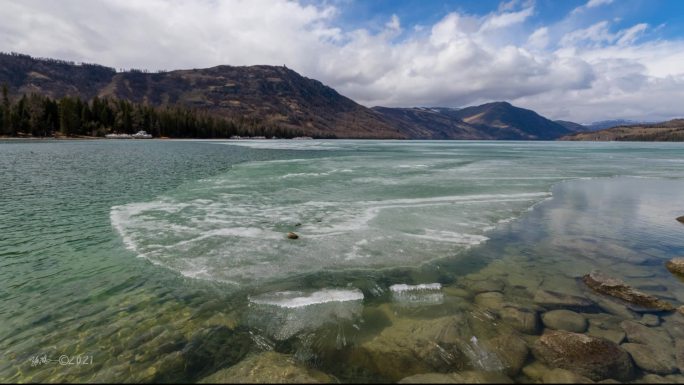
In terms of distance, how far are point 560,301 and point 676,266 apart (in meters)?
6.35

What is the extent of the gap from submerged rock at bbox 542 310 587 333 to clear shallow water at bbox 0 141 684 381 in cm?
113

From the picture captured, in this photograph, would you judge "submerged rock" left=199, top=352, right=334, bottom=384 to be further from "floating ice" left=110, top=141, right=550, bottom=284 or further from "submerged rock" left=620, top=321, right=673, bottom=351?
"submerged rock" left=620, top=321, right=673, bottom=351

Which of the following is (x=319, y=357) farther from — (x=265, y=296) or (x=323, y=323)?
(x=265, y=296)

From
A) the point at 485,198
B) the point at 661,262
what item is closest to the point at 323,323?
the point at 661,262

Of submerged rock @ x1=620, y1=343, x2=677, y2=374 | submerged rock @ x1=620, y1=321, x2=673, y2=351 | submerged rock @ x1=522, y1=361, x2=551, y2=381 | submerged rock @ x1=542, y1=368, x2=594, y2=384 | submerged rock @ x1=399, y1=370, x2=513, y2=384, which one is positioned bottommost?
submerged rock @ x1=620, y1=343, x2=677, y2=374

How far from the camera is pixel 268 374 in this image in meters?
6.23

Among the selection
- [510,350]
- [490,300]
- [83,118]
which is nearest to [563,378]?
[510,350]

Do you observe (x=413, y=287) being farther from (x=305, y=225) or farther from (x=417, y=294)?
(x=305, y=225)

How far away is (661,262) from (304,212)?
16645mm

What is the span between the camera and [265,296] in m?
9.70

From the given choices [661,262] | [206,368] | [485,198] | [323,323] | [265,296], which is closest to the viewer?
[206,368]

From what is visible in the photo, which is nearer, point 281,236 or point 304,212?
point 281,236

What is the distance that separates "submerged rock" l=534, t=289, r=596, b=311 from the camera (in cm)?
928

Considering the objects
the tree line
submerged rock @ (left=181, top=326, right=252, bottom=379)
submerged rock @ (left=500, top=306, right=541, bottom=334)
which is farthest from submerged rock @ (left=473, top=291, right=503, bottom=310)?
the tree line
